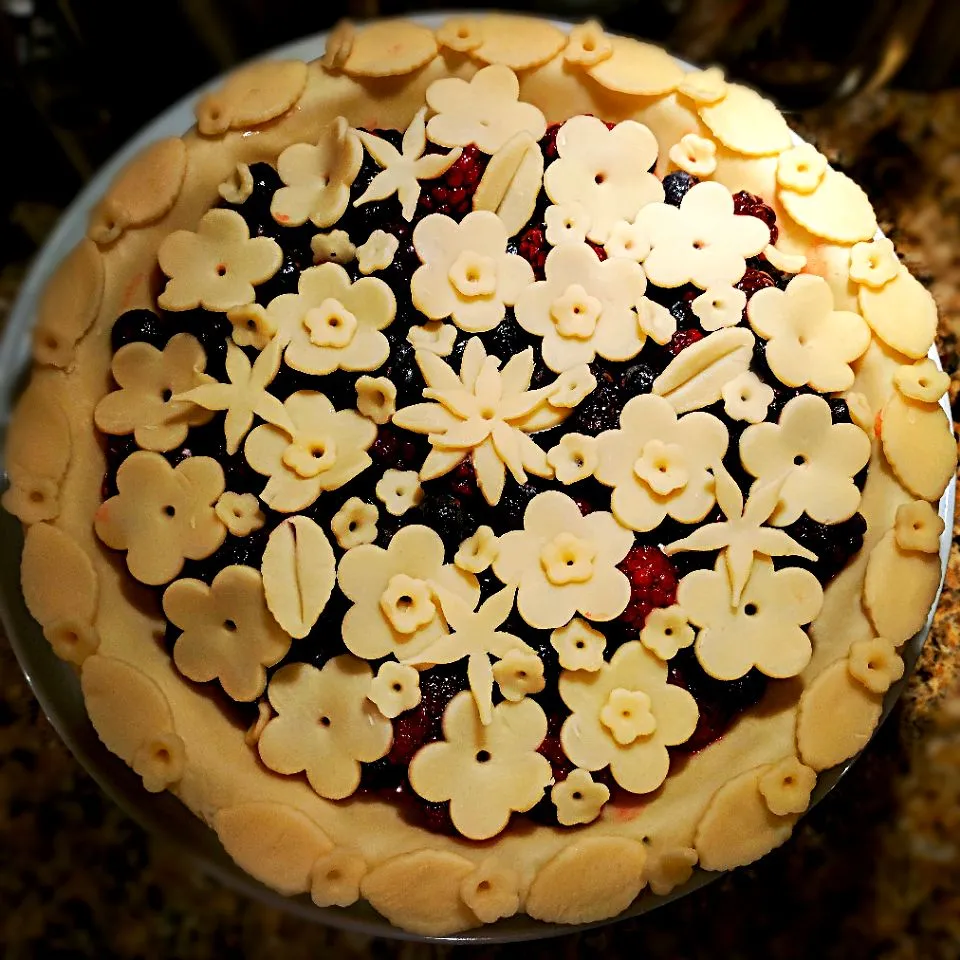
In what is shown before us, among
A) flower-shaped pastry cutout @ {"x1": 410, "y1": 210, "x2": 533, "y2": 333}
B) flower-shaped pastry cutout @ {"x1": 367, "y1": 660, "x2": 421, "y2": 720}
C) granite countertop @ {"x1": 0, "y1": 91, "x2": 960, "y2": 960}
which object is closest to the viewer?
flower-shaped pastry cutout @ {"x1": 367, "y1": 660, "x2": 421, "y2": 720}

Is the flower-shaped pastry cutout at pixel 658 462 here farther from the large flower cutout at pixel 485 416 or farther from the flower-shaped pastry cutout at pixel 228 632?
the flower-shaped pastry cutout at pixel 228 632

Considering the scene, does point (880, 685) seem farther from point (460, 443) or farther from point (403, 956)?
point (403, 956)

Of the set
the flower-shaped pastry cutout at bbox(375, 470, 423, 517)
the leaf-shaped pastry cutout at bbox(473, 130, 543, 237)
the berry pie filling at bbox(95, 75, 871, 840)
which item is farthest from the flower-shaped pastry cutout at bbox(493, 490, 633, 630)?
the leaf-shaped pastry cutout at bbox(473, 130, 543, 237)

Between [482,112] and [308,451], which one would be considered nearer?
[308,451]

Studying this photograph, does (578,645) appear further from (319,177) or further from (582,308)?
(319,177)

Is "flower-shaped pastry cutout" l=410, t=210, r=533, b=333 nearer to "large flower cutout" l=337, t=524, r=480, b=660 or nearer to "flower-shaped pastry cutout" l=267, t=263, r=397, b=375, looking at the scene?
"flower-shaped pastry cutout" l=267, t=263, r=397, b=375

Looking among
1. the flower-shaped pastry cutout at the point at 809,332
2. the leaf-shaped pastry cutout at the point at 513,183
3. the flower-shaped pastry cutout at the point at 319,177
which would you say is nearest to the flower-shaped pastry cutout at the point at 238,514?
the flower-shaped pastry cutout at the point at 319,177

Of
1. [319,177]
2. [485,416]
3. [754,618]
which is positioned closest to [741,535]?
[754,618]
